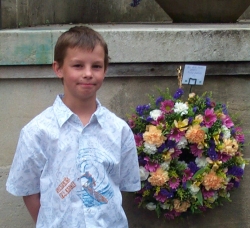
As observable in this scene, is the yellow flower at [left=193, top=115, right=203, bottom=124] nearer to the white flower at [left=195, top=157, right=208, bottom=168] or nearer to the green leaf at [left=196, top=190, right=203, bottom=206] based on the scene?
the white flower at [left=195, top=157, right=208, bottom=168]

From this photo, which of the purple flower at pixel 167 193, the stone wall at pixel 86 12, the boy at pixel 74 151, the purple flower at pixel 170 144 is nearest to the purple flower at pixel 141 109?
the purple flower at pixel 170 144

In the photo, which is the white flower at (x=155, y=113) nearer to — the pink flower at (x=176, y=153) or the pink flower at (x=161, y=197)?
the pink flower at (x=176, y=153)

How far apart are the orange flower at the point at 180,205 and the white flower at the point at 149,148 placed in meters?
0.34

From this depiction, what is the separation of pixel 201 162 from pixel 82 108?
1.03 m

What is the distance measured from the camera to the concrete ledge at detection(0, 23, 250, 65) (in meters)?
3.08

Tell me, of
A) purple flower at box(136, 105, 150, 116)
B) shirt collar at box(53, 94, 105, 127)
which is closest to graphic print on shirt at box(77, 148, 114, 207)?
shirt collar at box(53, 94, 105, 127)

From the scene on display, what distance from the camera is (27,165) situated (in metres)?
2.25

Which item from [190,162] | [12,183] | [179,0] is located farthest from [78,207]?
[179,0]

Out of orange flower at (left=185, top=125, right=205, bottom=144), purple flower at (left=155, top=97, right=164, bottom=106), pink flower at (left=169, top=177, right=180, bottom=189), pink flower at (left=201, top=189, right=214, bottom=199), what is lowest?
pink flower at (left=201, top=189, right=214, bottom=199)

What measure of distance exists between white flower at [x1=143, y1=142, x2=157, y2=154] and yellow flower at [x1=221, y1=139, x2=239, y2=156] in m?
0.41

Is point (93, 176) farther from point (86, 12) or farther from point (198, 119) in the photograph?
point (86, 12)

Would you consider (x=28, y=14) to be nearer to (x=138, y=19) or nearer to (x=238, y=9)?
(x=238, y=9)

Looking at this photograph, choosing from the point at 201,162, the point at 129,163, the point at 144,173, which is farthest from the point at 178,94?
the point at 129,163

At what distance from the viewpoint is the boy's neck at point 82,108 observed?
2275 mm
